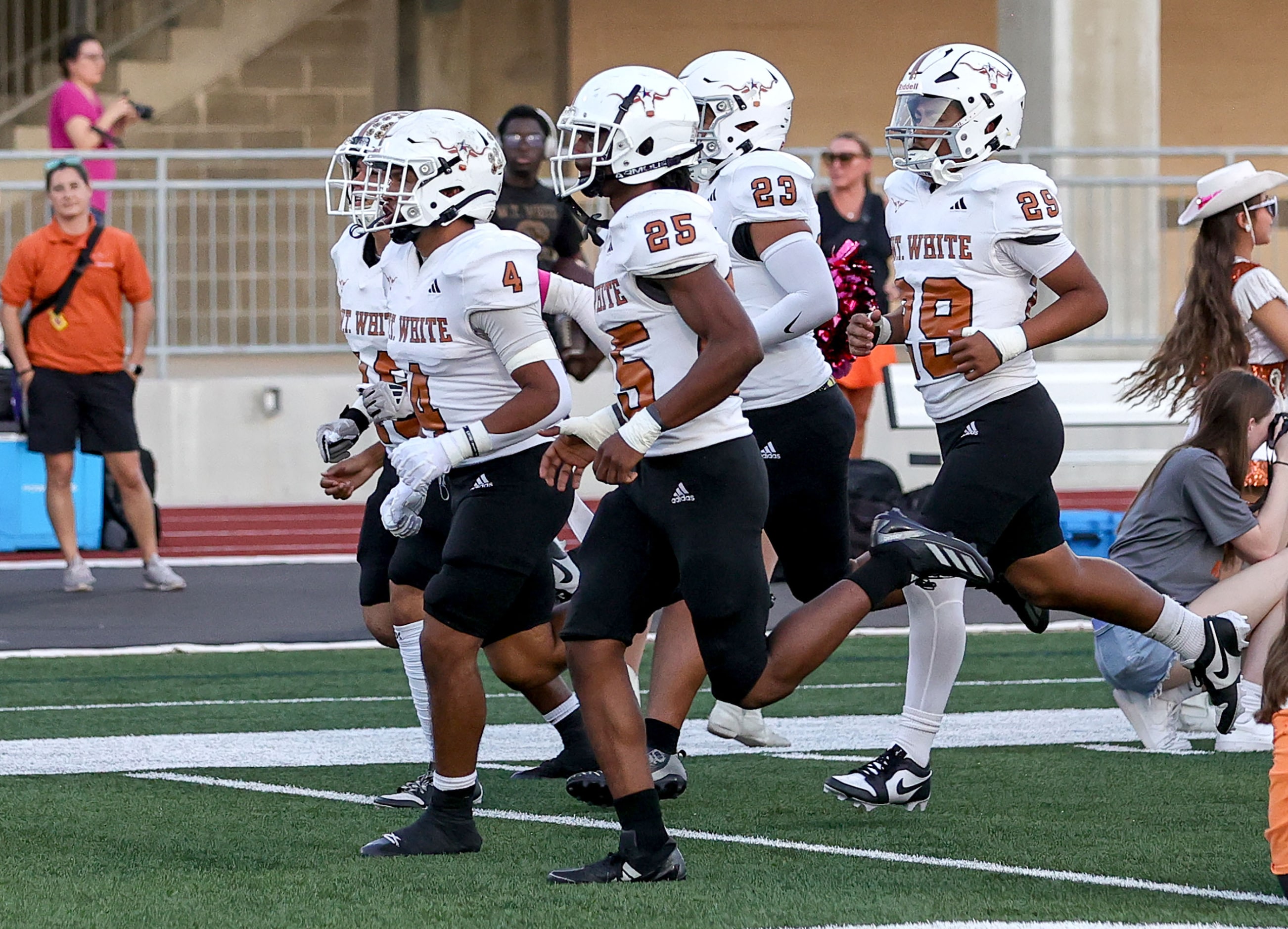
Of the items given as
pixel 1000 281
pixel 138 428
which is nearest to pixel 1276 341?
pixel 1000 281

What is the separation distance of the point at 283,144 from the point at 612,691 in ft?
45.3

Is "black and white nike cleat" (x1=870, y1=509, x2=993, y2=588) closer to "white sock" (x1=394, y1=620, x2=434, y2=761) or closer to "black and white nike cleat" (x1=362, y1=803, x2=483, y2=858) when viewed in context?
"black and white nike cleat" (x1=362, y1=803, x2=483, y2=858)

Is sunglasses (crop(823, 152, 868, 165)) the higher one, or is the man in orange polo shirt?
sunglasses (crop(823, 152, 868, 165))

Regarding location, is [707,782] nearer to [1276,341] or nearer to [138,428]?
[1276,341]

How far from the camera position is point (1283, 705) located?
170 inches

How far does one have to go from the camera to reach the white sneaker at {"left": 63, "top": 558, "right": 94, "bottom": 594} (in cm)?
1043

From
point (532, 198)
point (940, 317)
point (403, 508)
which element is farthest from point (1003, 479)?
point (532, 198)

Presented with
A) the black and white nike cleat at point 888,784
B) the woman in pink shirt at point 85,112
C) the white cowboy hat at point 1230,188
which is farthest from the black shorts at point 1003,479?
the woman in pink shirt at point 85,112

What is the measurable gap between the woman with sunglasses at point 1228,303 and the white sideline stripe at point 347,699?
45.1 inches

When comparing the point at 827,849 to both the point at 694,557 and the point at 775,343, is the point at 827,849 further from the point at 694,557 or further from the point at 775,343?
the point at 775,343

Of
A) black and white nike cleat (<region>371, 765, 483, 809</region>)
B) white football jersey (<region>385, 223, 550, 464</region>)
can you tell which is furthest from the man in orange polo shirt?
white football jersey (<region>385, 223, 550, 464</region>)

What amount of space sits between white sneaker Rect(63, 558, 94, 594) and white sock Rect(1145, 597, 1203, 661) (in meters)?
6.01

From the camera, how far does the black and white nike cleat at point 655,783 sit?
18.6ft

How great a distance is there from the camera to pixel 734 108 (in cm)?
608
